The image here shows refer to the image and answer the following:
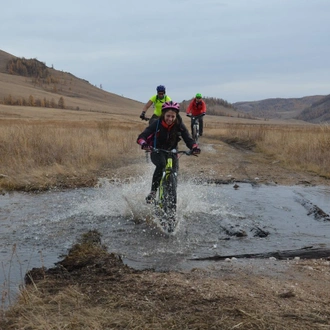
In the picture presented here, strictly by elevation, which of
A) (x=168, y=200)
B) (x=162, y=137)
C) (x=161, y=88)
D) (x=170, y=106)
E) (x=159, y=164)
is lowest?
(x=168, y=200)

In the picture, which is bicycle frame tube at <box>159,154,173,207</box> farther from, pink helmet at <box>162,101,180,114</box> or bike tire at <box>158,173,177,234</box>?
pink helmet at <box>162,101,180,114</box>

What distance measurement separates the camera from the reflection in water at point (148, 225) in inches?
201

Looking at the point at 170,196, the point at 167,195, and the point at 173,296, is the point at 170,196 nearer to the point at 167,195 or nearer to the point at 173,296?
the point at 167,195

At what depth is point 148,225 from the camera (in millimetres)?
6422

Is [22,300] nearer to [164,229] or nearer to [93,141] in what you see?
[164,229]

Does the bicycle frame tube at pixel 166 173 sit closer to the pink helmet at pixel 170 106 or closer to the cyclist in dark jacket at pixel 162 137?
the cyclist in dark jacket at pixel 162 137

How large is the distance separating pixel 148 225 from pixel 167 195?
1.86 ft

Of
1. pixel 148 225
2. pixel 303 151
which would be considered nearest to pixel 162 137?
pixel 148 225

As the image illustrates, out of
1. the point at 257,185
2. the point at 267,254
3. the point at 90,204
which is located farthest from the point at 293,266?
the point at 257,185

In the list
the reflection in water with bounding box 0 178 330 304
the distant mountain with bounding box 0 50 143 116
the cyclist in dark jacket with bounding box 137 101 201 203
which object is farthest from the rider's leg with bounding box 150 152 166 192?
the distant mountain with bounding box 0 50 143 116

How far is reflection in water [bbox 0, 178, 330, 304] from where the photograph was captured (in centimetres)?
510

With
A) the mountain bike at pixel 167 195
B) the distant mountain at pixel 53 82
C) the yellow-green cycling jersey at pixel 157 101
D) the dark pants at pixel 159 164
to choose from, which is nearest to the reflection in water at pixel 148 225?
the mountain bike at pixel 167 195

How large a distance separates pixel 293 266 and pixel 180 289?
1572 mm

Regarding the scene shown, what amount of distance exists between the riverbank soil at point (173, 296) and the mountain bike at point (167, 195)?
1.45 meters
